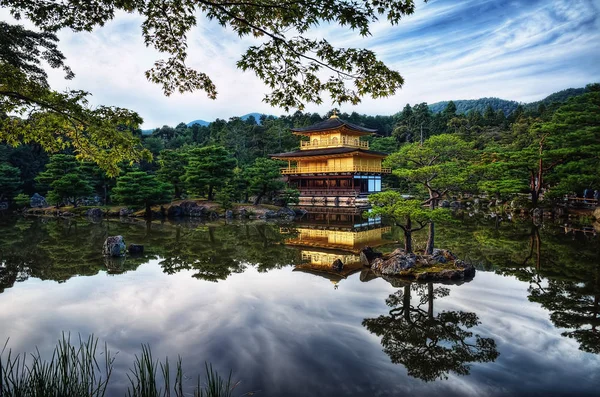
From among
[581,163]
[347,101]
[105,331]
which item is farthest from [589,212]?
[105,331]

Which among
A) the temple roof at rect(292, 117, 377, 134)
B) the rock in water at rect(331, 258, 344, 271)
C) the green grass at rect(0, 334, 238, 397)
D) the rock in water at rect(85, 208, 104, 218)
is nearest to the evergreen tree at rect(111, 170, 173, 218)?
the rock in water at rect(85, 208, 104, 218)

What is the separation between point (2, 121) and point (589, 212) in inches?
1009

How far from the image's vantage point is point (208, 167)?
1058 inches

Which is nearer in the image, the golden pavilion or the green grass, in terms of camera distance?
the green grass

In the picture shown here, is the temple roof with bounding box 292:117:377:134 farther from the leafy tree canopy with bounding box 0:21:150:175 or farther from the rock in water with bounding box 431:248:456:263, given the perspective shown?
the leafy tree canopy with bounding box 0:21:150:175

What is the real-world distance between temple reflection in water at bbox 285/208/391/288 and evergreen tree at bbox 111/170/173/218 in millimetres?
11306

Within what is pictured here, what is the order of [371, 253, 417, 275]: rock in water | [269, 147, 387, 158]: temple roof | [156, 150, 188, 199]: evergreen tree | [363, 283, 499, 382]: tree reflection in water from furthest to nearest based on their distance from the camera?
[269, 147, 387, 158]: temple roof < [156, 150, 188, 199]: evergreen tree < [371, 253, 417, 275]: rock in water < [363, 283, 499, 382]: tree reflection in water

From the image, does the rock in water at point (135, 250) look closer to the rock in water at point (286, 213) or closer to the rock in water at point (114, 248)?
the rock in water at point (114, 248)

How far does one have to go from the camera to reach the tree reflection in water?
474 cm

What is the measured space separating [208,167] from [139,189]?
5.19 m

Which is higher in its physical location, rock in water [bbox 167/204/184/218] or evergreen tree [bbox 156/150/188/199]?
evergreen tree [bbox 156/150/188/199]

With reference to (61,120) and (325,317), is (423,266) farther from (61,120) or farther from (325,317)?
(61,120)

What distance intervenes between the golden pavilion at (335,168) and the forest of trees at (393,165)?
469 cm

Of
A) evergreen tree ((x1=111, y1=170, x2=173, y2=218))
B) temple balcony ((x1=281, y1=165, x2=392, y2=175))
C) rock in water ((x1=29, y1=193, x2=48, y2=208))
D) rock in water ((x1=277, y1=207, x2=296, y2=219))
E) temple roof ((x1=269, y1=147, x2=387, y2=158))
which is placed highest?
temple roof ((x1=269, y1=147, x2=387, y2=158))
